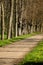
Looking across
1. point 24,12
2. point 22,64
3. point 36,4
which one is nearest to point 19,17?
point 24,12

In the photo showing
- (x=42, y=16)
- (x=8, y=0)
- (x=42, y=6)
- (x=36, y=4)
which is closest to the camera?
(x=8, y=0)

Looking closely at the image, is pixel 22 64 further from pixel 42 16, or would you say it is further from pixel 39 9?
pixel 42 16

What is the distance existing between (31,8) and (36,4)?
170 cm

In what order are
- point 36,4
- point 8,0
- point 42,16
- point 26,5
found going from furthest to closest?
point 42,16 < point 36,4 < point 26,5 < point 8,0

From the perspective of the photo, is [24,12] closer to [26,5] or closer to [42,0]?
[26,5]

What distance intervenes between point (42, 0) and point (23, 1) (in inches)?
312

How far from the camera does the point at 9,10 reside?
3206cm

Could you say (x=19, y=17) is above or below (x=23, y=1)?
below

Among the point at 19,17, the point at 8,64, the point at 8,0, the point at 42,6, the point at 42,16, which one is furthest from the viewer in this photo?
the point at 42,16

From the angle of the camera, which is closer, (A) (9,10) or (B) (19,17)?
(A) (9,10)

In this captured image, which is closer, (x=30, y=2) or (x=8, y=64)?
(x=8, y=64)

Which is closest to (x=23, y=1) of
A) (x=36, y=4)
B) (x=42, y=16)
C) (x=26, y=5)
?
(x=26, y=5)

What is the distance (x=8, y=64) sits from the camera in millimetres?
9461

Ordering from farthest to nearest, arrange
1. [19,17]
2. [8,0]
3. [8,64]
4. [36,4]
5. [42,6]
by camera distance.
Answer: [42,6] < [36,4] < [19,17] < [8,0] < [8,64]
